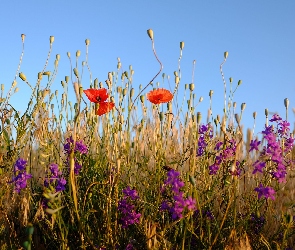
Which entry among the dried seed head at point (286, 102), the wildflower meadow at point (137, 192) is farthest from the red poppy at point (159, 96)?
the dried seed head at point (286, 102)

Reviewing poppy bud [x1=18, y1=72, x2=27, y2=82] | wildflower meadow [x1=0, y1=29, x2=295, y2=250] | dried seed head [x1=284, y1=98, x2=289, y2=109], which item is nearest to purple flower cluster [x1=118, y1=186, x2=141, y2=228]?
wildflower meadow [x1=0, y1=29, x2=295, y2=250]

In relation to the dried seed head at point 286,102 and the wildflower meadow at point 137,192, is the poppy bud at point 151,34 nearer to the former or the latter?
the wildflower meadow at point 137,192

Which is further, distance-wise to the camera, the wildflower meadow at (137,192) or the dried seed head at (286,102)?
the dried seed head at (286,102)

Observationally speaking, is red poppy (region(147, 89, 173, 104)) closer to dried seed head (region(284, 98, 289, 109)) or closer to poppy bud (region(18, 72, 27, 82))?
poppy bud (region(18, 72, 27, 82))

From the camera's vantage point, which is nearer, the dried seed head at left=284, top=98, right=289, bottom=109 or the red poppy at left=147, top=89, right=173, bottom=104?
the red poppy at left=147, top=89, right=173, bottom=104

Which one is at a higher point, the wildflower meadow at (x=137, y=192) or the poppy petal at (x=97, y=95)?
the poppy petal at (x=97, y=95)

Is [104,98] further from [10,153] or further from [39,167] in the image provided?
[39,167]

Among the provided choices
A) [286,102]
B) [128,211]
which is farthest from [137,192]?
[286,102]

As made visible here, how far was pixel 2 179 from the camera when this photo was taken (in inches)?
85.1

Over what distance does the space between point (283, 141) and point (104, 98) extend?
1.06 metres

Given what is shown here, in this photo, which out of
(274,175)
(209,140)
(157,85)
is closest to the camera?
(274,175)

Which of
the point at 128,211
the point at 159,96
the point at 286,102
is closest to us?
the point at 128,211

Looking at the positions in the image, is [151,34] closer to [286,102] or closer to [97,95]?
[97,95]

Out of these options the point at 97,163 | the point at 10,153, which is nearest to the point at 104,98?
the point at 97,163
